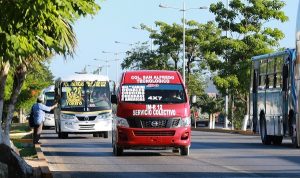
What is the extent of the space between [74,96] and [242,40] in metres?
18.2

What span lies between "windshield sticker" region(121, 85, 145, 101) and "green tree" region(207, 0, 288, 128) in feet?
101

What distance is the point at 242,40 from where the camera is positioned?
58.9 m

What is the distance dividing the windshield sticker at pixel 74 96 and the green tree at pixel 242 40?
52.2 ft

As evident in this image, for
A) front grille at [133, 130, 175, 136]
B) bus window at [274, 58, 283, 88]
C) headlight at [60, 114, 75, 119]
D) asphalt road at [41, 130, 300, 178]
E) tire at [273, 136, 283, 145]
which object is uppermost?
bus window at [274, 58, 283, 88]

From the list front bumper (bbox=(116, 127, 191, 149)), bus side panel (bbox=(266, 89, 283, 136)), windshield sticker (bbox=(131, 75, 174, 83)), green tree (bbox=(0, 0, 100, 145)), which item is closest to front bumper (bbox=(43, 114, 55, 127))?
bus side panel (bbox=(266, 89, 283, 136))

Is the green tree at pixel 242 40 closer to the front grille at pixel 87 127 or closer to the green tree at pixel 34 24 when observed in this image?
the front grille at pixel 87 127

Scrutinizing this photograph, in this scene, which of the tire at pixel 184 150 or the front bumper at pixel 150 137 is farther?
the tire at pixel 184 150

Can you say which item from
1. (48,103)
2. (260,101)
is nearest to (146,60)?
(48,103)

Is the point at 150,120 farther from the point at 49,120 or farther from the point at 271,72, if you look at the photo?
the point at 49,120

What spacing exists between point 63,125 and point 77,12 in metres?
28.9

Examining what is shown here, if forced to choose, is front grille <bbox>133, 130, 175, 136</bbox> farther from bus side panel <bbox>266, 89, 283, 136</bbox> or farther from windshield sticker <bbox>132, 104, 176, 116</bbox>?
bus side panel <bbox>266, 89, 283, 136</bbox>

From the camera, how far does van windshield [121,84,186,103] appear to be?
26672mm

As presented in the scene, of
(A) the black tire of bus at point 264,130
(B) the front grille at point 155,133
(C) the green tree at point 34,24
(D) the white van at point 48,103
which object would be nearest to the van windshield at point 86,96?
(A) the black tire of bus at point 264,130

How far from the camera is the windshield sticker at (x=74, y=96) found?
1694 inches
